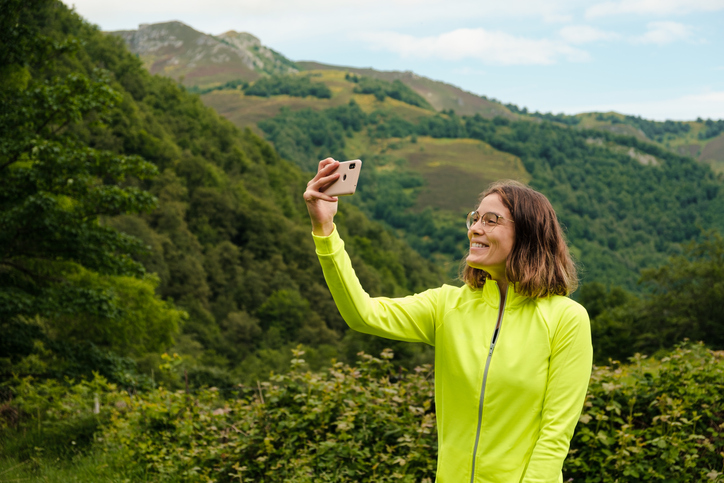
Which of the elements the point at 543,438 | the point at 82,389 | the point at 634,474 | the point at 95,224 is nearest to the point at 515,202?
the point at 543,438

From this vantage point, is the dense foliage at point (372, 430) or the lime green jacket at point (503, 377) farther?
the dense foliage at point (372, 430)

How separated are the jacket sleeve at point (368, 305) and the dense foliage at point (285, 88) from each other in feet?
620

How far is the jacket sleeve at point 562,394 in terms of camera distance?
184 centimetres

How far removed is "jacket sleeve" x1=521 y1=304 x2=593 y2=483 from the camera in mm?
1838

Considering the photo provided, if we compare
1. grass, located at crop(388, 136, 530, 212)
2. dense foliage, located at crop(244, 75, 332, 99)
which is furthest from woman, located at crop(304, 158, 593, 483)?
dense foliage, located at crop(244, 75, 332, 99)

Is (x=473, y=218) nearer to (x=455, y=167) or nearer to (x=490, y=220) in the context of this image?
(x=490, y=220)

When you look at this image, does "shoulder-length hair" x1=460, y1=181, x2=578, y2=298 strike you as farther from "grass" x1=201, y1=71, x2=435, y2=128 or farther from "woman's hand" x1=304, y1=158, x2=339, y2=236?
"grass" x1=201, y1=71, x2=435, y2=128

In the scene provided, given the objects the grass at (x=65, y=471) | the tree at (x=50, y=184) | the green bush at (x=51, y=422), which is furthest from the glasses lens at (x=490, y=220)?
the tree at (x=50, y=184)

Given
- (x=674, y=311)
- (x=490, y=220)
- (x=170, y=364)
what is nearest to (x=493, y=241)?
(x=490, y=220)

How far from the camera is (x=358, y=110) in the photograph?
596 ft

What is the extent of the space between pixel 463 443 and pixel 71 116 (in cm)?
1044

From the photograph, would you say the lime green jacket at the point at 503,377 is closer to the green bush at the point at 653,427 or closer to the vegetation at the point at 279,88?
the green bush at the point at 653,427

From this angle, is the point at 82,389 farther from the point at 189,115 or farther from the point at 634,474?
the point at 189,115

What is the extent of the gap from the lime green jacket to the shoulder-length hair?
0.06 meters
